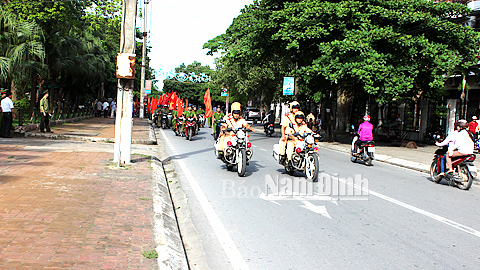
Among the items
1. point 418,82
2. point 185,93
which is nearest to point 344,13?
point 418,82

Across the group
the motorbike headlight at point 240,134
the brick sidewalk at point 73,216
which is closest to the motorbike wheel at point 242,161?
the motorbike headlight at point 240,134

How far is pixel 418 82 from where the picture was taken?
22547 mm

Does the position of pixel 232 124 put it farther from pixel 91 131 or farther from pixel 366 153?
pixel 91 131

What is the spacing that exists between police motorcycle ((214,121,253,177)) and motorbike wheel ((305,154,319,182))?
4.63 ft

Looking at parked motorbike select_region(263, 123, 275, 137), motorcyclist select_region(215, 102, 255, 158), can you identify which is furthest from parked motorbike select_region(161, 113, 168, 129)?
motorcyclist select_region(215, 102, 255, 158)

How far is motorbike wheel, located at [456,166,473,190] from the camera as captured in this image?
10680 millimetres

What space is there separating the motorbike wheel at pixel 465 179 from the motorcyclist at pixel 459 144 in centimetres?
25

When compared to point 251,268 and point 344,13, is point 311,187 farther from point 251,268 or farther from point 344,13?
point 344,13

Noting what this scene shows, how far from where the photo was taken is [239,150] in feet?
35.0

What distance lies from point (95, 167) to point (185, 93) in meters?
101

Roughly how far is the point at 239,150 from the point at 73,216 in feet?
17.5

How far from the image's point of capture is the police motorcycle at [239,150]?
10.5 m

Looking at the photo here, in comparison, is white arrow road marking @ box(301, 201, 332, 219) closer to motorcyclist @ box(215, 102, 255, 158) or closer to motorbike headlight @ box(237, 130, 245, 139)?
motorbike headlight @ box(237, 130, 245, 139)

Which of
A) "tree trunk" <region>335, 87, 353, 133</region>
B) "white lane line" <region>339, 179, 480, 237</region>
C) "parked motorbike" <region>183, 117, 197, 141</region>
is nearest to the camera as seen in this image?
"white lane line" <region>339, 179, 480, 237</region>
